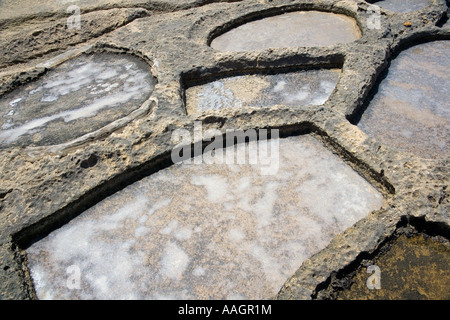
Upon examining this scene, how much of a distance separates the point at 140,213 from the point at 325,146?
877mm

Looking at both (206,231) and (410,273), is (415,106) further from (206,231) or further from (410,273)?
(206,231)

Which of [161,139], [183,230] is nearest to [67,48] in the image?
[161,139]

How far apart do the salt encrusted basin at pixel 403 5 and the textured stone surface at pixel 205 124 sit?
3.3 inches

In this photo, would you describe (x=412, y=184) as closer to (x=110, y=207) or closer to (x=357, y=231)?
(x=357, y=231)

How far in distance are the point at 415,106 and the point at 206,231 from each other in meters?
1.30

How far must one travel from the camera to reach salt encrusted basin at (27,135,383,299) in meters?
1.43

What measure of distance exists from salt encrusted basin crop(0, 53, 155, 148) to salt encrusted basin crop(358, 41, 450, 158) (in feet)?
4.01

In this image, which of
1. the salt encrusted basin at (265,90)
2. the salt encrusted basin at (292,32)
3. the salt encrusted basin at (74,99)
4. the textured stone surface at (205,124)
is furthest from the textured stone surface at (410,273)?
the salt encrusted basin at (292,32)

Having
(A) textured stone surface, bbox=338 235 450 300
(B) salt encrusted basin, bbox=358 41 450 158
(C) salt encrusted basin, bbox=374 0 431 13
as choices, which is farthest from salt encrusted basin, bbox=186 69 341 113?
(C) salt encrusted basin, bbox=374 0 431 13

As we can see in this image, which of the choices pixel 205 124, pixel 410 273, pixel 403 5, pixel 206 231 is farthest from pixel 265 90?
pixel 403 5

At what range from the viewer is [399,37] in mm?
2639

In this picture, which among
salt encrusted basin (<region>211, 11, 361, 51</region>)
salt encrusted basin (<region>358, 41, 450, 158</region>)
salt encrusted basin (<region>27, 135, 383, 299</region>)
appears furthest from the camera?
salt encrusted basin (<region>211, 11, 361, 51</region>)

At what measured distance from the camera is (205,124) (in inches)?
77.8

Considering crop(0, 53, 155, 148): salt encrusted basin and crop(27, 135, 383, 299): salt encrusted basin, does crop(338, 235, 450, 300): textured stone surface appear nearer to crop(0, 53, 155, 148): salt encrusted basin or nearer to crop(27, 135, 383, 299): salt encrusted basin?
crop(27, 135, 383, 299): salt encrusted basin
